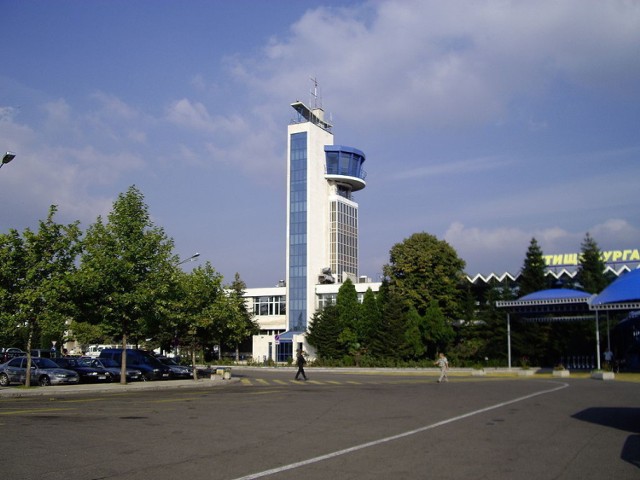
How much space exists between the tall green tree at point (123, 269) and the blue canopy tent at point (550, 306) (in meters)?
25.2

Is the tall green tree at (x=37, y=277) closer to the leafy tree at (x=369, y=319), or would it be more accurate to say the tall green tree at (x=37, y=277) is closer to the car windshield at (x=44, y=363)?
the car windshield at (x=44, y=363)

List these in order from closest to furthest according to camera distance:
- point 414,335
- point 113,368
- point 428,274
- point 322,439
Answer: point 322,439 < point 113,368 < point 414,335 < point 428,274

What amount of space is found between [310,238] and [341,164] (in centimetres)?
1077

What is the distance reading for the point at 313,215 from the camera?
74.6 metres

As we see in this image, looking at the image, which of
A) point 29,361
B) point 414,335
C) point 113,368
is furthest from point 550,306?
point 29,361

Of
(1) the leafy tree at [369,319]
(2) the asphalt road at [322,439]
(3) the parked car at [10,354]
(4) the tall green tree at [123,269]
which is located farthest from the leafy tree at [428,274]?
(2) the asphalt road at [322,439]

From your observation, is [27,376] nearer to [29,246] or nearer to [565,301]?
[29,246]

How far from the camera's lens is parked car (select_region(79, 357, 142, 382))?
112 feet

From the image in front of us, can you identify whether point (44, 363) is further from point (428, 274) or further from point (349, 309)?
point (428, 274)

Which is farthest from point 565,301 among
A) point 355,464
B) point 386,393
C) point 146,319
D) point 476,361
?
point 355,464

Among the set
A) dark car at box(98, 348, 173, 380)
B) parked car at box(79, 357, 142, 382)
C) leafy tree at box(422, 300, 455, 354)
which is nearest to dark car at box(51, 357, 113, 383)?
parked car at box(79, 357, 142, 382)

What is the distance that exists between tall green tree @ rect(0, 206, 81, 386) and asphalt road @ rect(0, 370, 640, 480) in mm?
7559

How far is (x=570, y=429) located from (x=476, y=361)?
42.0m

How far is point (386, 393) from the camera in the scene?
24.2 metres
